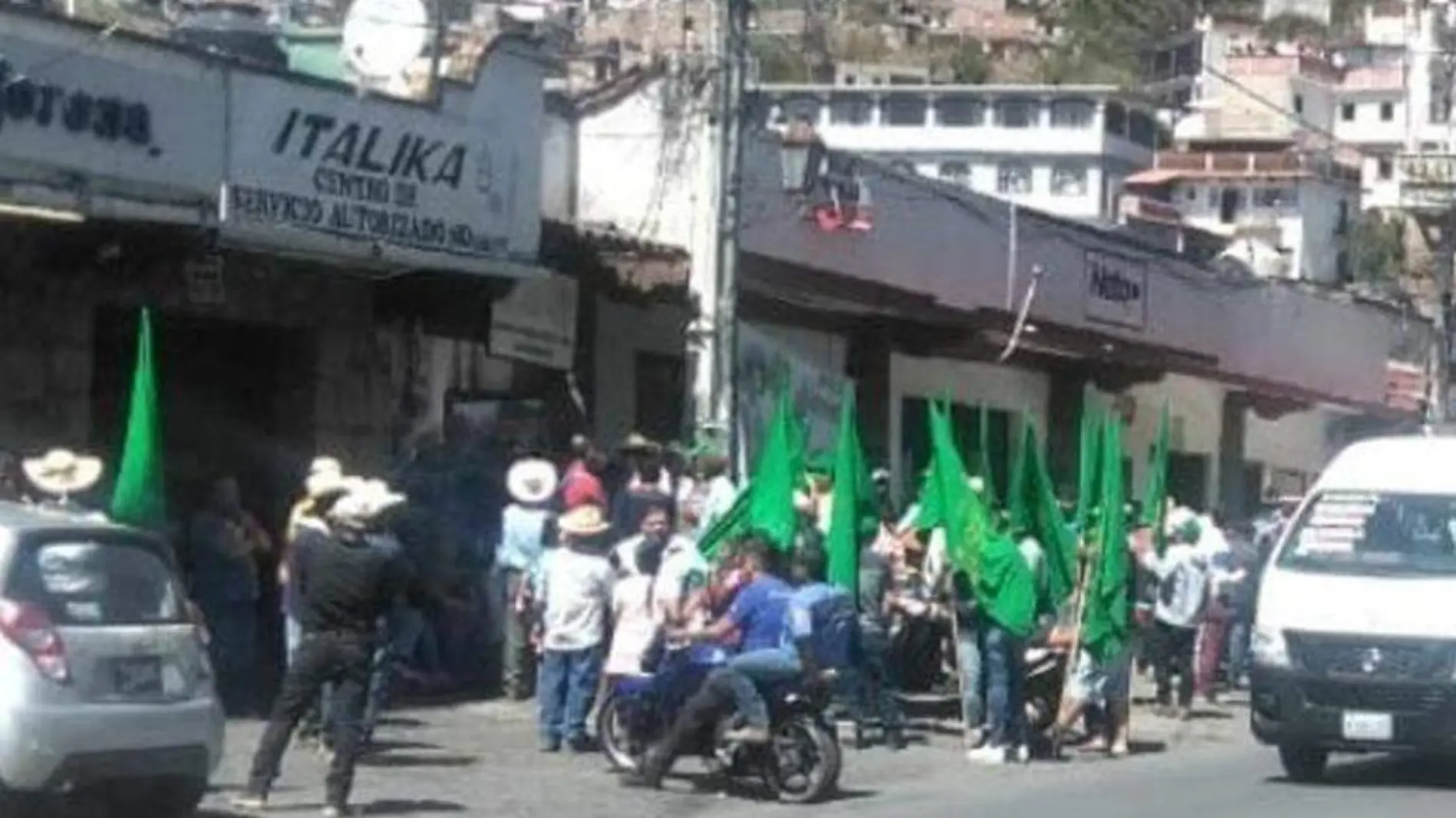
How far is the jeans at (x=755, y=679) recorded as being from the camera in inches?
719

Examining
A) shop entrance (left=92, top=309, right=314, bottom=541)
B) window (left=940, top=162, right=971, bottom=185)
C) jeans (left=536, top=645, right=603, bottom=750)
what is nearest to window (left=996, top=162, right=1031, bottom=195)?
window (left=940, top=162, right=971, bottom=185)

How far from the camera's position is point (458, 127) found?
79.2 ft

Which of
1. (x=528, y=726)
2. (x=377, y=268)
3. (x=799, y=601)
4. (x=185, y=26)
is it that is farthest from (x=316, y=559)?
(x=185, y=26)

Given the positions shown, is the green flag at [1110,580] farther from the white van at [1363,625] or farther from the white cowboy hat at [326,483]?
the white cowboy hat at [326,483]

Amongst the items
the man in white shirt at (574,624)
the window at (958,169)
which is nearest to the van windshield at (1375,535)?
the man in white shirt at (574,624)

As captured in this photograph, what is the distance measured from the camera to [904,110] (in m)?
87.9

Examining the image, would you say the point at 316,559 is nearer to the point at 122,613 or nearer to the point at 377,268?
the point at 122,613

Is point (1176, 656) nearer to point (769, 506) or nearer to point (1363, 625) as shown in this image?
point (769, 506)

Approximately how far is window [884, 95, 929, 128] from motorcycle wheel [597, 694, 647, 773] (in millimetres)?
66933

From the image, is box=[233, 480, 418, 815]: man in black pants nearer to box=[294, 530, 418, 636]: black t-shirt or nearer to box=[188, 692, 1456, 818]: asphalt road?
box=[294, 530, 418, 636]: black t-shirt

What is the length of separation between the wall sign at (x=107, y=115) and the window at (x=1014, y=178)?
69.2 m

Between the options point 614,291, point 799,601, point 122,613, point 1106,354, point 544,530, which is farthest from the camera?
point 1106,354

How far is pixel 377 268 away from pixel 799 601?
18.7ft

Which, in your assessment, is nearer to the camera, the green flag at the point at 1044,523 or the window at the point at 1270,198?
the green flag at the point at 1044,523
